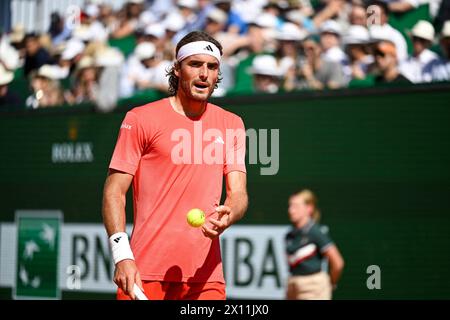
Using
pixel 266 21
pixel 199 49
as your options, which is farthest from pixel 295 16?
pixel 199 49

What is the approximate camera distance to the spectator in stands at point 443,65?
8672mm

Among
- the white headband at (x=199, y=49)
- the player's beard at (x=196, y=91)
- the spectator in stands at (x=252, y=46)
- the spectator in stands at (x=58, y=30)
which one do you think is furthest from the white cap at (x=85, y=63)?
the player's beard at (x=196, y=91)

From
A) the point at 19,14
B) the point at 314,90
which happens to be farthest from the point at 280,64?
the point at 19,14

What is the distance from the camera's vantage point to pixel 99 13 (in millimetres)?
12078

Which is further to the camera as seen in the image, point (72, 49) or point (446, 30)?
point (72, 49)

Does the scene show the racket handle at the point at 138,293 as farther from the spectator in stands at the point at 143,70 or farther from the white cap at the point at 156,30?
the white cap at the point at 156,30

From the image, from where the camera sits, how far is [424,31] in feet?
29.1

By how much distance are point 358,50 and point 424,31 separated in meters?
0.73

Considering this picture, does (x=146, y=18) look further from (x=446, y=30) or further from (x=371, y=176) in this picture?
(x=446, y=30)

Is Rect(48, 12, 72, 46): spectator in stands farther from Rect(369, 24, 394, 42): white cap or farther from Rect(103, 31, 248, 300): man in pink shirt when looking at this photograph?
Rect(103, 31, 248, 300): man in pink shirt

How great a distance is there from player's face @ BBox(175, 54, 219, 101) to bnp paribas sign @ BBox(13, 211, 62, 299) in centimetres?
609

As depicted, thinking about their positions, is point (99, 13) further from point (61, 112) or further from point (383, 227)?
point (383, 227)

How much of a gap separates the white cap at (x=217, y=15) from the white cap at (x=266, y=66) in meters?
0.98

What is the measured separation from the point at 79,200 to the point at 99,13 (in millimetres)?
2293
